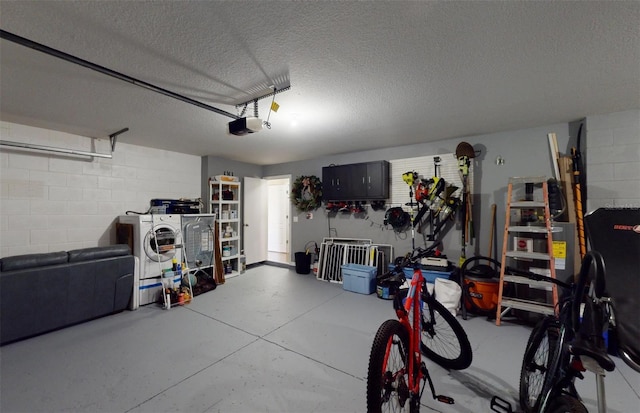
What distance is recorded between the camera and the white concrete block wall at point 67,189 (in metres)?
3.29

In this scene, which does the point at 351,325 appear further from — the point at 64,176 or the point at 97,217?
the point at 64,176

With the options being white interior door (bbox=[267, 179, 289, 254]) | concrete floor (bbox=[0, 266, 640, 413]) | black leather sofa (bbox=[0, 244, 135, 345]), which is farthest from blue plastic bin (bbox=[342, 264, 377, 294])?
white interior door (bbox=[267, 179, 289, 254])

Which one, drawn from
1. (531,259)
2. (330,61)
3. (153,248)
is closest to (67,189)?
(153,248)

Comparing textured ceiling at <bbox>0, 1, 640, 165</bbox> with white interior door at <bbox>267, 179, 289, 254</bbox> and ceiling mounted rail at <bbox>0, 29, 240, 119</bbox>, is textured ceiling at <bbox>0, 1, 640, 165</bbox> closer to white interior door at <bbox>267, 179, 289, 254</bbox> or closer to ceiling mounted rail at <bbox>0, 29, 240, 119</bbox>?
ceiling mounted rail at <bbox>0, 29, 240, 119</bbox>

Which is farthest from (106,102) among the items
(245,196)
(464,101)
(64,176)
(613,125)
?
(613,125)

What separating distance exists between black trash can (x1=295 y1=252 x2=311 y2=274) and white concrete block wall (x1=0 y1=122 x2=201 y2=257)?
3.02 metres

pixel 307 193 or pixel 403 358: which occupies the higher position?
pixel 307 193

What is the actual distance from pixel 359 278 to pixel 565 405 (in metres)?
3.25

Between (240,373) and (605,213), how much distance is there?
137 inches

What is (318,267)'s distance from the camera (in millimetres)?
5199

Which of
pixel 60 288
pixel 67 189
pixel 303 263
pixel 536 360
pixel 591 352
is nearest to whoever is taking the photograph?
pixel 591 352

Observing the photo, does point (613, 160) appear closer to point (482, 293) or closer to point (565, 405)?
point (482, 293)

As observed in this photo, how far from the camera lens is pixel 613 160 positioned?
2.90 m

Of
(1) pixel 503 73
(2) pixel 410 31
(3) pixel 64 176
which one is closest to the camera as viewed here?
(2) pixel 410 31
